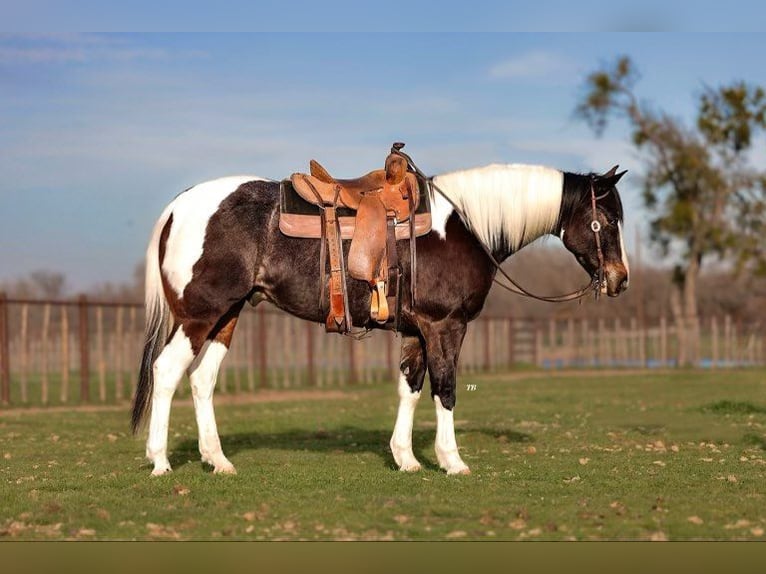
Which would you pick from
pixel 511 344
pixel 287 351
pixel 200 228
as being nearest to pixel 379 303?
pixel 200 228

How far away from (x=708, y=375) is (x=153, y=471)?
2110 cm

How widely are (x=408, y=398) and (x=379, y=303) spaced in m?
0.93

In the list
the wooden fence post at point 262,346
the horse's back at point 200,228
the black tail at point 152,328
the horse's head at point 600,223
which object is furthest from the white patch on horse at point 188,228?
the wooden fence post at point 262,346

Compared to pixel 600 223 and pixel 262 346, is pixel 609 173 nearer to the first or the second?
pixel 600 223

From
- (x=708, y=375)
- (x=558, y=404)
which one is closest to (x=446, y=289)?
(x=558, y=404)

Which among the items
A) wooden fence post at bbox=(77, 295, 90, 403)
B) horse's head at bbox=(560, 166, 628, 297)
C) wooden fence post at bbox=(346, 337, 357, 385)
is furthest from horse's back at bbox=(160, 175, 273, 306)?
wooden fence post at bbox=(346, 337, 357, 385)

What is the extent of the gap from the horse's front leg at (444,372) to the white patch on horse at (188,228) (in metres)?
2.00

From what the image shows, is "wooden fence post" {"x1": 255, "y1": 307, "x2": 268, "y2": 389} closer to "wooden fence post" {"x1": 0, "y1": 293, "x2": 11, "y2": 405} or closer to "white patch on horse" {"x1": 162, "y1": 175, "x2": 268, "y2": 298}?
"wooden fence post" {"x1": 0, "y1": 293, "x2": 11, "y2": 405}

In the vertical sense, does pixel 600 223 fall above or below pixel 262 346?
above

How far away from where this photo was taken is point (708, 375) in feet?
85.4

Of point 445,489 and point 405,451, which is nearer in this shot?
point 445,489

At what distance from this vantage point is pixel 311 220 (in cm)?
787

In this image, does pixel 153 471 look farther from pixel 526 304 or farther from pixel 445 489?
pixel 526 304

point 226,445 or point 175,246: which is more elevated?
point 175,246
